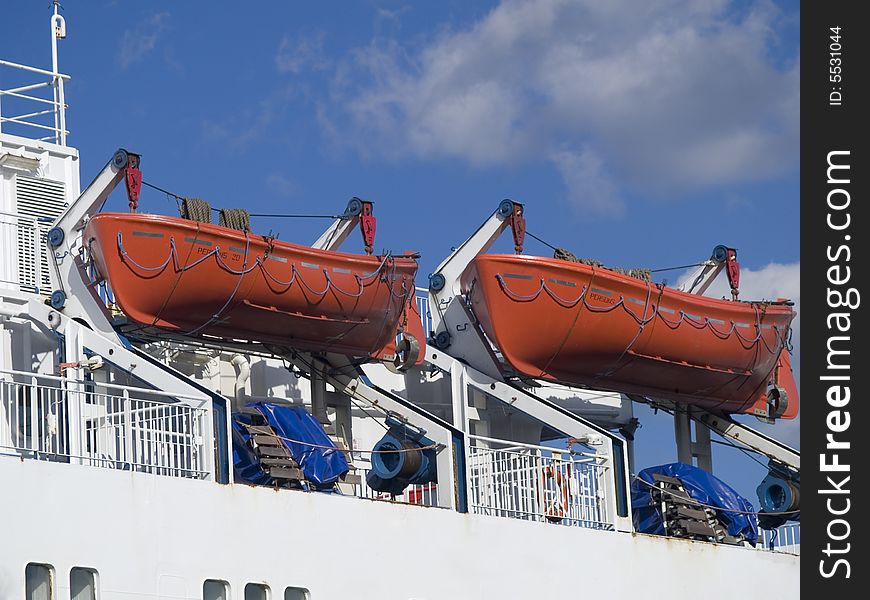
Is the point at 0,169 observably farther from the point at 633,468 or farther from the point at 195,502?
the point at 633,468

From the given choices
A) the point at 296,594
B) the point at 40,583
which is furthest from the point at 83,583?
the point at 296,594

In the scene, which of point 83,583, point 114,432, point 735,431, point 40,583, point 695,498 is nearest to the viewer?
point 40,583

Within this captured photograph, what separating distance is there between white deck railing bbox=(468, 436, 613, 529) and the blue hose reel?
0.58 m

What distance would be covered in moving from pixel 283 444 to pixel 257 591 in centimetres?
303

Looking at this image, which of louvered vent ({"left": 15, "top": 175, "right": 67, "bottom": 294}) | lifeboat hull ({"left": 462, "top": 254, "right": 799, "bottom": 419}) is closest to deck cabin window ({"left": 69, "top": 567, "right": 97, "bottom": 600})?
louvered vent ({"left": 15, "top": 175, "right": 67, "bottom": 294})

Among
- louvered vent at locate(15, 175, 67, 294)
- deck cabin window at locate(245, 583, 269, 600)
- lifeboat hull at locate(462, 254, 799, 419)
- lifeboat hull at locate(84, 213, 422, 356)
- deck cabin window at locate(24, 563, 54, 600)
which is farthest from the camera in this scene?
lifeboat hull at locate(462, 254, 799, 419)

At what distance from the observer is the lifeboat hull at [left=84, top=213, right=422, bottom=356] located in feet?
69.7

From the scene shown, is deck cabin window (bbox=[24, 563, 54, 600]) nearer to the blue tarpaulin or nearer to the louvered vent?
the blue tarpaulin

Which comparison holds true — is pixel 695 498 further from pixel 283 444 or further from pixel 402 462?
pixel 283 444

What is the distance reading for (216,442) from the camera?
19906mm

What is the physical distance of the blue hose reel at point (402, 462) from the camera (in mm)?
22812

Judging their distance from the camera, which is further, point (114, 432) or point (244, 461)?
point (244, 461)

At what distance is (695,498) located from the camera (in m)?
26.0
